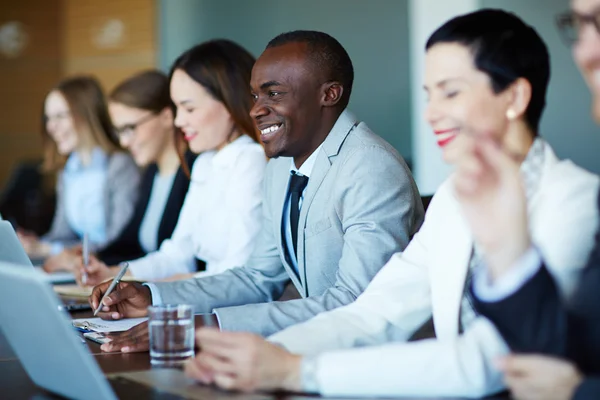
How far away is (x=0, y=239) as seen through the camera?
1767 mm

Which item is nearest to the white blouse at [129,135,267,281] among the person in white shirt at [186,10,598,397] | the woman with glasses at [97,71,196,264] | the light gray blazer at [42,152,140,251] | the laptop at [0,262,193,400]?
the woman with glasses at [97,71,196,264]

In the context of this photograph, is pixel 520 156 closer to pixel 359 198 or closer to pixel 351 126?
pixel 359 198

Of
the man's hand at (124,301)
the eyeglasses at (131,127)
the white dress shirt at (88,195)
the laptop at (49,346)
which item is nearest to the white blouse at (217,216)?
the man's hand at (124,301)

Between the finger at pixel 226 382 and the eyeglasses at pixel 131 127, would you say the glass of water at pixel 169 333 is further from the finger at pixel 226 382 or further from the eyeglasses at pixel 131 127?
the eyeglasses at pixel 131 127

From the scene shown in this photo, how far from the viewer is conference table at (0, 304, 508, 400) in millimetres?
1424

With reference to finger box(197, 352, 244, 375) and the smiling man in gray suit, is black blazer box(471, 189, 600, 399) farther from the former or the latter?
the smiling man in gray suit

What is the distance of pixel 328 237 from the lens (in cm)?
229

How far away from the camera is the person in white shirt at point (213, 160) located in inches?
122

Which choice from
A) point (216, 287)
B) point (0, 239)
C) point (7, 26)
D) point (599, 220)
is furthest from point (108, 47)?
point (599, 220)

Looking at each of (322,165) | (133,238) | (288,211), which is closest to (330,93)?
(322,165)

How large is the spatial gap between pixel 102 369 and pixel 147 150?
2.69 m

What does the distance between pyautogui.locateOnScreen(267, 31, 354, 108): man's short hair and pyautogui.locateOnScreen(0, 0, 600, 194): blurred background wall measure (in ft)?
0.59

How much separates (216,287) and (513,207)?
1.32 meters

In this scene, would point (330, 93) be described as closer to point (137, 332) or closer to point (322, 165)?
point (322, 165)
